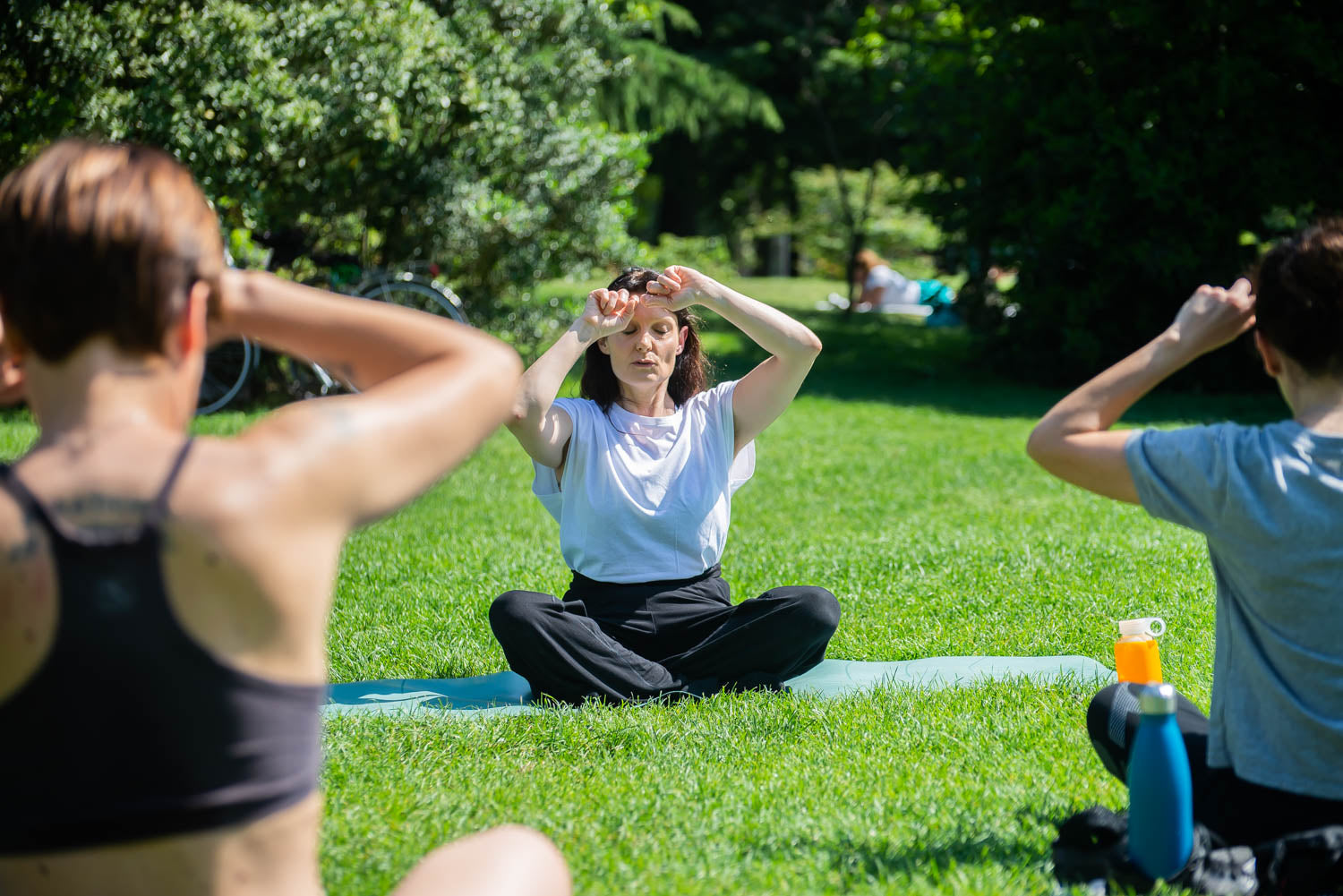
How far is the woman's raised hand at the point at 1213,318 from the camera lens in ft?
8.27

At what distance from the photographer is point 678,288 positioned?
427cm

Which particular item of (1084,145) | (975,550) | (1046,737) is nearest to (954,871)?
(1046,737)

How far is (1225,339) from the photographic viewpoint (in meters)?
2.59

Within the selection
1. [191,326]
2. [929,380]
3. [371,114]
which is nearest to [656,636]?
[191,326]

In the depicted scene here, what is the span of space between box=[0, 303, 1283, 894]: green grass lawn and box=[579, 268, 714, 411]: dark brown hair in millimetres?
→ 126

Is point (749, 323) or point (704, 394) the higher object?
point (749, 323)

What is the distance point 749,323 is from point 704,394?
15.9 inches

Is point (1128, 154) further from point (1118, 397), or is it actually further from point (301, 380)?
point (1118, 397)

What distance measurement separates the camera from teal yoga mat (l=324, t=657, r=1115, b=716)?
446cm

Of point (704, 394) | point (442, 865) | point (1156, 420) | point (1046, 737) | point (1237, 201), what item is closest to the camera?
point (442, 865)

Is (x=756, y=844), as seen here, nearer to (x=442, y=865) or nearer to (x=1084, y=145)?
(x=442, y=865)

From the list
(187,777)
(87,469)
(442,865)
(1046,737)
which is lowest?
(1046,737)

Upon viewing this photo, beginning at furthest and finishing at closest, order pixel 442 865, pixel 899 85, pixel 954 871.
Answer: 1. pixel 899 85
2. pixel 954 871
3. pixel 442 865

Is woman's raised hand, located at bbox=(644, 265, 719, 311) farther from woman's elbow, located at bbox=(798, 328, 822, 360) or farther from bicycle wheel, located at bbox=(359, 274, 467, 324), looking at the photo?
bicycle wheel, located at bbox=(359, 274, 467, 324)
